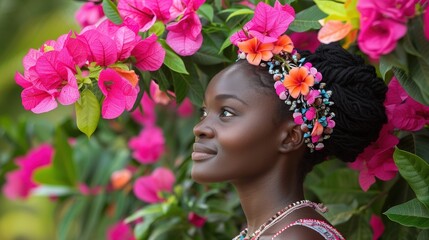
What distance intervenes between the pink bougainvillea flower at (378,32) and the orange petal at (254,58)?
29cm

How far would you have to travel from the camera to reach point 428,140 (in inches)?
74.7

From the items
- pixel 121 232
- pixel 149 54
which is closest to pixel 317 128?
pixel 149 54

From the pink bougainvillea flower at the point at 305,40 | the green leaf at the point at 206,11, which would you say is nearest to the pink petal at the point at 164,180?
the pink bougainvillea flower at the point at 305,40

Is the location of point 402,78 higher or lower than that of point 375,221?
higher

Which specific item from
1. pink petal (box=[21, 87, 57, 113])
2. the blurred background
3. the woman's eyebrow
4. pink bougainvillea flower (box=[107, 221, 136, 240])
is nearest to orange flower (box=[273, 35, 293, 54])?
the woman's eyebrow

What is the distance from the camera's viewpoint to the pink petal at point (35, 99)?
1647 mm

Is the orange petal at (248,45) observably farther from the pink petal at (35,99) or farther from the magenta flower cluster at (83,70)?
the pink petal at (35,99)

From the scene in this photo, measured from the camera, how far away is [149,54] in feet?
5.72

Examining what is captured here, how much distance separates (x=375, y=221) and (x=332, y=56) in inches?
24.5

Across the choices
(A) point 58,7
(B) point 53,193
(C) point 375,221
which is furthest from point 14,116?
(C) point 375,221

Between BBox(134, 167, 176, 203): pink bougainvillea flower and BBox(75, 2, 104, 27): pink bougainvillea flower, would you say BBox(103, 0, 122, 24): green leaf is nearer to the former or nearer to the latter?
BBox(75, 2, 104, 27): pink bougainvillea flower

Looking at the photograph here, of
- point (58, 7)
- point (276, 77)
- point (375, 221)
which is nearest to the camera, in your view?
point (276, 77)

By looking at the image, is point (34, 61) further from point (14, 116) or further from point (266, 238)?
point (14, 116)

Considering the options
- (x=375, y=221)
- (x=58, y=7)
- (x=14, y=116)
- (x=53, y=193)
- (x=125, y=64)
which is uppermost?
(x=125, y=64)
